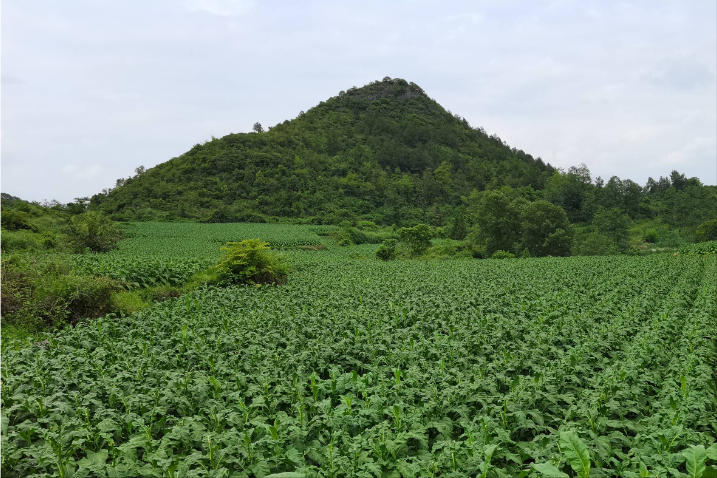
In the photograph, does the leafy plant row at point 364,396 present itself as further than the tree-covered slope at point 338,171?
No

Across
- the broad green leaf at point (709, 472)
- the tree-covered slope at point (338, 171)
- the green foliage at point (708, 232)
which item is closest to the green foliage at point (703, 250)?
the green foliage at point (708, 232)

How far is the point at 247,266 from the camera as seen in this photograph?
15641mm

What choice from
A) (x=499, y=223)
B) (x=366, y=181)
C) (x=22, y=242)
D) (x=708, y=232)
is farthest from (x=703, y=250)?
(x=366, y=181)

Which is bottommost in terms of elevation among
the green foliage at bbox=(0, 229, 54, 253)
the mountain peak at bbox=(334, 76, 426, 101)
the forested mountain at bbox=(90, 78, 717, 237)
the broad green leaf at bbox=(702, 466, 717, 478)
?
the broad green leaf at bbox=(702, 466, 717, 478)

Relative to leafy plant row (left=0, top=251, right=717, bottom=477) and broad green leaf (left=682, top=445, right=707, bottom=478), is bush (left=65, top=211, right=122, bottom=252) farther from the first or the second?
broad green leaf (left=682, top=445, right=707, bottom=478)

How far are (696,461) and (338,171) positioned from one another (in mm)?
84556

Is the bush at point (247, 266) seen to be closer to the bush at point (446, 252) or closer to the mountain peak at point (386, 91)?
the bush at point (446, 252)

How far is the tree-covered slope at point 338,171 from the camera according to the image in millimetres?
65188

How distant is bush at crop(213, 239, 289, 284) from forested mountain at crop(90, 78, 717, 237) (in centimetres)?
3503

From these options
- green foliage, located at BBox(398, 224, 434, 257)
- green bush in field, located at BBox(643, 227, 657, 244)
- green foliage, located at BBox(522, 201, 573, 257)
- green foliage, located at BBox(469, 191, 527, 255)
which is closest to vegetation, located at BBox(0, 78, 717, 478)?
green foliage, located at BBox(398, 224, 434, 257)

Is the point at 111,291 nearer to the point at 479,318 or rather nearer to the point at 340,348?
the point at 340,348

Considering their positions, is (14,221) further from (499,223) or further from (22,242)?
(499,223)

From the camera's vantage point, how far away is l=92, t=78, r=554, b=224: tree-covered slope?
65.2 meters

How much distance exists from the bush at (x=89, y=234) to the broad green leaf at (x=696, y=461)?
28.2m
